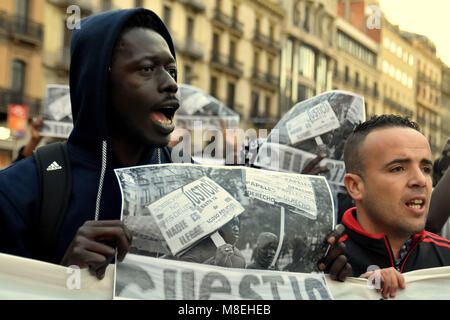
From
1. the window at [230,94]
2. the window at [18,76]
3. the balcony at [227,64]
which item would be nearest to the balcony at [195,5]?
the balcony at [227,64]

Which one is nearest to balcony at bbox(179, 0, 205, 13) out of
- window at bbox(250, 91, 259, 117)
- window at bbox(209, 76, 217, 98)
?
window at bbox(209, 76, 217, 98)

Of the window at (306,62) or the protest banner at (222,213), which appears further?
the window at (306,62)

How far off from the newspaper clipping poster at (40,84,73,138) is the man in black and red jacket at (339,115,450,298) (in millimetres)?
2869

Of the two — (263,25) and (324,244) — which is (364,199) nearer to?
(324,244)

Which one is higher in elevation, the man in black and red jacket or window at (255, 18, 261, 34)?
window at (255, 18, 261, 34)

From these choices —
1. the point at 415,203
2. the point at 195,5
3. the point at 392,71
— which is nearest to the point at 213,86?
the point at 195,5

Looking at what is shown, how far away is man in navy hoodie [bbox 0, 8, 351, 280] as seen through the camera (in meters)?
1.56

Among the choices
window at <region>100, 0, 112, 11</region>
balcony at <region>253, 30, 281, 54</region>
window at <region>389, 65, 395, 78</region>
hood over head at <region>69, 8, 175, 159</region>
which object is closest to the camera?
hood over head at <region>69, 8, 175, 159</region>

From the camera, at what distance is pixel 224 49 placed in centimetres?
3023

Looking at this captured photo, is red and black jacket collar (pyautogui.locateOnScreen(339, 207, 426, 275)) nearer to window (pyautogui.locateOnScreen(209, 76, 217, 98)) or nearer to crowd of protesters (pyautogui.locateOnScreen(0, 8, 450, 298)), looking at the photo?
crowd of protesters (pyautogui.locateOnScreen(0, 8, 450, 298))

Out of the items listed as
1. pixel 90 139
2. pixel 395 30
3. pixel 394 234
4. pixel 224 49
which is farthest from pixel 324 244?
pixel 395 30

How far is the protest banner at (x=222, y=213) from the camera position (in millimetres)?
1285

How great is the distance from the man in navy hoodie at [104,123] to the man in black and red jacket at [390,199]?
607 mm

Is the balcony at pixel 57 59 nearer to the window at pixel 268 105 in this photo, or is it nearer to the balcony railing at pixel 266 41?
the balcony railing at pixel 266 41
